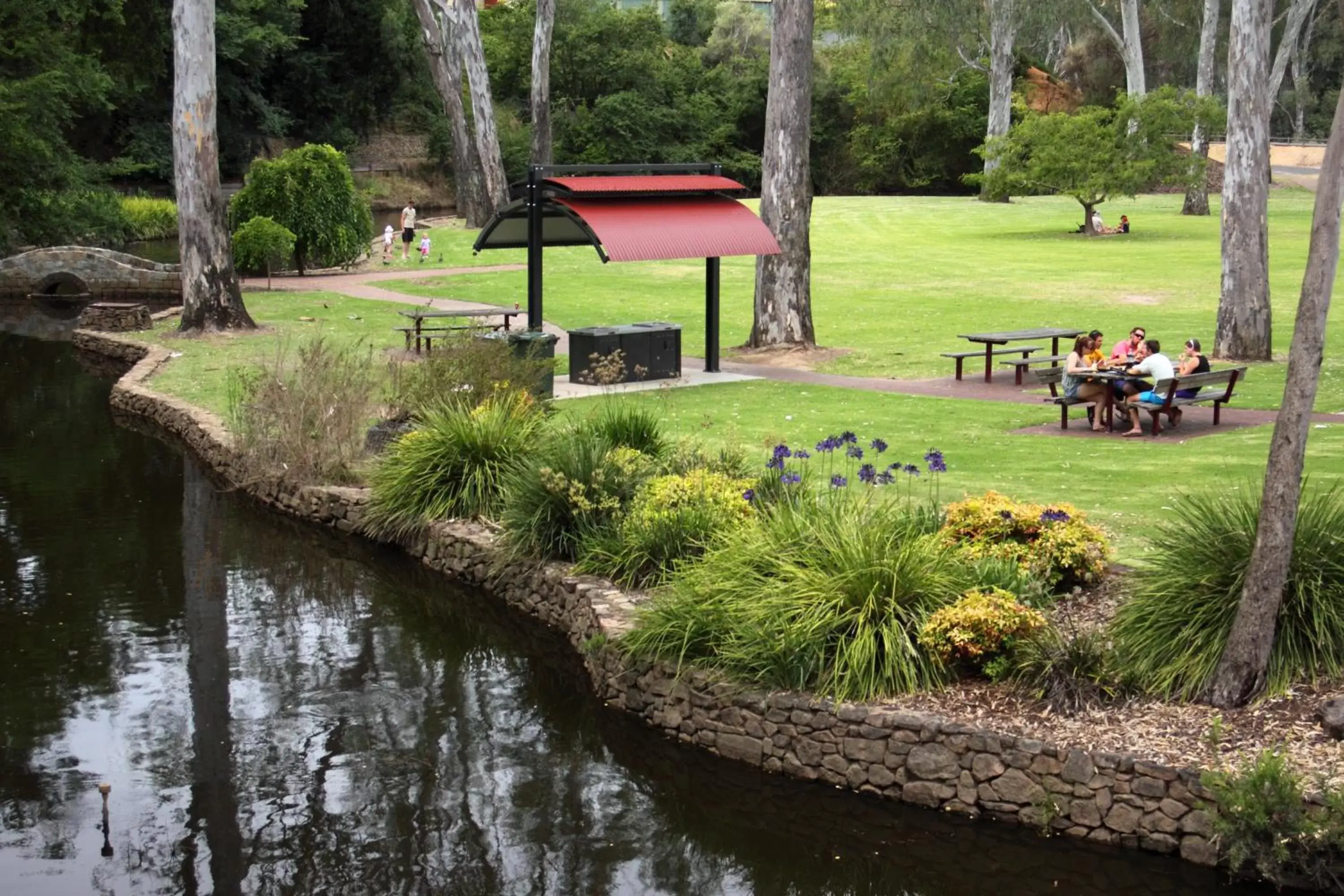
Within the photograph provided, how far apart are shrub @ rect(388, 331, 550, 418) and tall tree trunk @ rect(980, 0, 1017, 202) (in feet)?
144

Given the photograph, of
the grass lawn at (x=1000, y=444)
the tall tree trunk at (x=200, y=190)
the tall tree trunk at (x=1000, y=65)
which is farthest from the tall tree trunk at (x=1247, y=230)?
the tall tree trunk at (x=1000, y=65)

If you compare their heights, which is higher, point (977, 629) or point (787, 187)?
point (787, 187)

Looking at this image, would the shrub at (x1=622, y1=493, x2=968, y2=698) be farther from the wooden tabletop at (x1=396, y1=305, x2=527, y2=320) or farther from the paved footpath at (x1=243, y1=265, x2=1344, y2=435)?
the wooden tabletop at (x1=396, y1=305, x2=527, y2=320)

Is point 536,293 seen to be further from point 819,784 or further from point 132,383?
point 819,784

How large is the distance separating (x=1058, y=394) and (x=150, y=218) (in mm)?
41900

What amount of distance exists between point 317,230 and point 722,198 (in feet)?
59.5

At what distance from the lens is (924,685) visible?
9656 mm

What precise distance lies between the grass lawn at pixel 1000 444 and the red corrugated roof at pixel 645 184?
2.78 m

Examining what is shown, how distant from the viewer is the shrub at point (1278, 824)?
7.74 meters

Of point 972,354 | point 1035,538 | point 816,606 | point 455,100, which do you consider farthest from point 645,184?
point 455,100

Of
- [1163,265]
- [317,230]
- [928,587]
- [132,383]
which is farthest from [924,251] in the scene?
[928,587]

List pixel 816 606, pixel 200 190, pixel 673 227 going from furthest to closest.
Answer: pixel 200 190, pixel 673 227, pixel 816 606

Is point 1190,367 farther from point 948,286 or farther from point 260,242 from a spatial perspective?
point 260,242

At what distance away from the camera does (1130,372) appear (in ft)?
55.5
